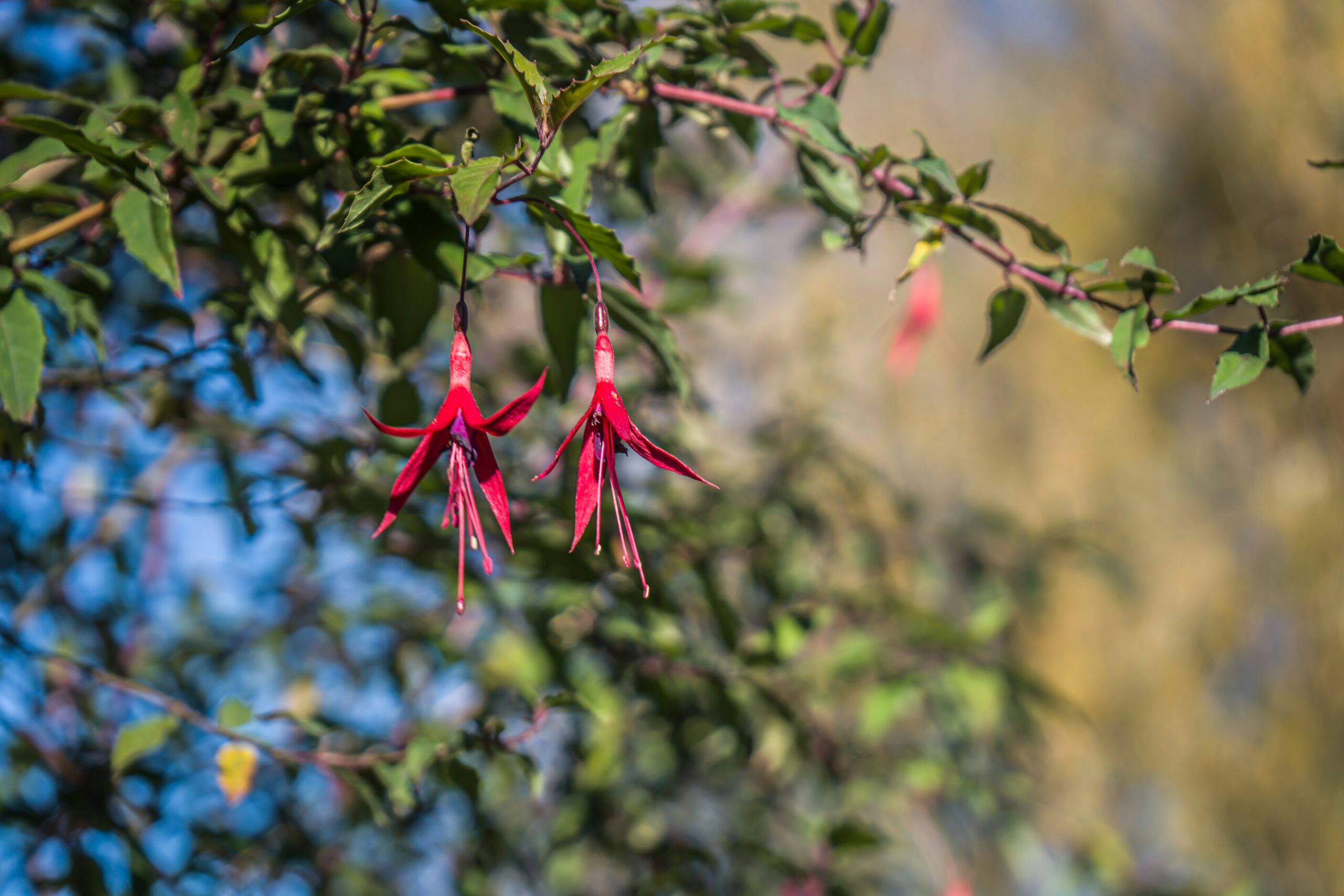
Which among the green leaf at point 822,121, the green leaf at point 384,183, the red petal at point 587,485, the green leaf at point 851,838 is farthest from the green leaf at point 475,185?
the green leaf at point 851,838

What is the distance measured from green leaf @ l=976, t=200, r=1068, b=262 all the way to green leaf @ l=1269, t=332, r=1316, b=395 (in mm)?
128

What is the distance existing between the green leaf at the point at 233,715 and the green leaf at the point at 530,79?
20.7 inches

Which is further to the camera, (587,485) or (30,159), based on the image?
(30,159)

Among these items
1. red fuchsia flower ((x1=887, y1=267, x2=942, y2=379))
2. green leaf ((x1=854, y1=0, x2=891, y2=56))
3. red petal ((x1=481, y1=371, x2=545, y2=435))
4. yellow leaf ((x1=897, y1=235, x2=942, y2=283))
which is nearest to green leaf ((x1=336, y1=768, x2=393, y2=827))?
red petal ((x1=481, y1=371, x2=545, y2=435))

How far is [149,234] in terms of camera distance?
54 cm

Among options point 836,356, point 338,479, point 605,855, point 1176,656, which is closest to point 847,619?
point 605,855

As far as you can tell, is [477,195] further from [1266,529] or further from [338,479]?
[1266,529]

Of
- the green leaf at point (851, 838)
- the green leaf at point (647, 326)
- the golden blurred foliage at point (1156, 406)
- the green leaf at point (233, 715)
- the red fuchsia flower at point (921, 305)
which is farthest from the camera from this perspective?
the golden blurred foliage at point (1156, 406)

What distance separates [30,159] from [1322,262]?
Answer: 726mm

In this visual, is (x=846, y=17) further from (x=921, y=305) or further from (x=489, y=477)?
(x=921, y=305)

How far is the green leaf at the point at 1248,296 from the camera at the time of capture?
20.3 inches

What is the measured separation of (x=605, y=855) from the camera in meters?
1.21

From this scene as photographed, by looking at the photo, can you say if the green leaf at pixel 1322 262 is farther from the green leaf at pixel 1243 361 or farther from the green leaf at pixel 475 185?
the green leaf at pixel 475 185

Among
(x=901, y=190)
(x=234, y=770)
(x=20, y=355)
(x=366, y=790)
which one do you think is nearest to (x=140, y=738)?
(x=234, y=770)
